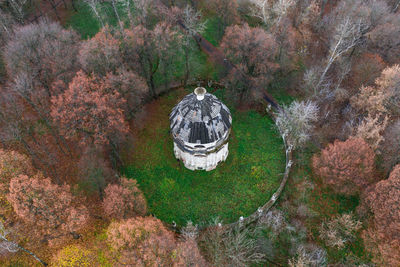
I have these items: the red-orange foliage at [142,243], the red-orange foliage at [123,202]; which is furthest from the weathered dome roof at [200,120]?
the red-orange foliage at [142,243]

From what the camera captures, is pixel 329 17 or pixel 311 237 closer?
pixel 311 237

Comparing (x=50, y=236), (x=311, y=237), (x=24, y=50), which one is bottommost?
(x=311, y=237)

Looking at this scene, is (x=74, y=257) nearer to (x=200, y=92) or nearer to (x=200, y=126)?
(x=200, y=126)

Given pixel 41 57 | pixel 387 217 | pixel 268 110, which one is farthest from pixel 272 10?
pixel 41 57

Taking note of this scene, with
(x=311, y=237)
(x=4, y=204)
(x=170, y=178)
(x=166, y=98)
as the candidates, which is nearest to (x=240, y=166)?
(x=170, y=178)

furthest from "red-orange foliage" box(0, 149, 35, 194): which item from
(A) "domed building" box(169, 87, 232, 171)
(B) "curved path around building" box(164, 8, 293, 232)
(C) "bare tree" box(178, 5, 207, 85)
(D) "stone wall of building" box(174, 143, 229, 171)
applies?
(C) "bare tree" box(178, 5, 207, 85)

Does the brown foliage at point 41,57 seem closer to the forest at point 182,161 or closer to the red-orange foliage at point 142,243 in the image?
the forest at point 182,161

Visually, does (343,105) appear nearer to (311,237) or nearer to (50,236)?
(311,237)
